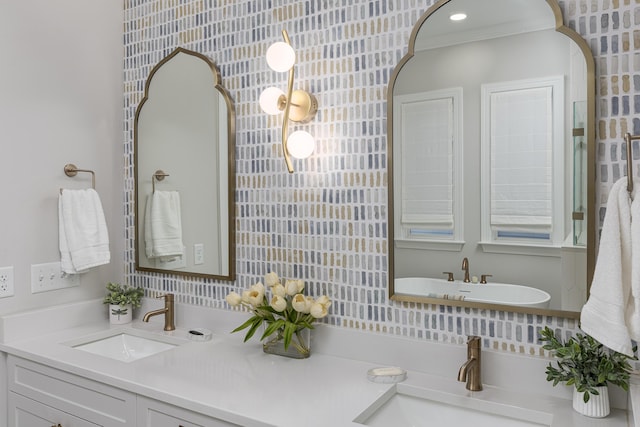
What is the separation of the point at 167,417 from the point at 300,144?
947mm

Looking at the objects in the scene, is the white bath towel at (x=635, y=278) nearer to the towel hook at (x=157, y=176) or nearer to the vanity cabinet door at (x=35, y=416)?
the vanity cabinet door at (x=35, y=416)

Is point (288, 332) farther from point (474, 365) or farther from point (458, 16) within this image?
point (458, 16)

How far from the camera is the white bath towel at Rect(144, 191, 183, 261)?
7.15 ft

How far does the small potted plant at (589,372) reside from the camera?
4.05 ft

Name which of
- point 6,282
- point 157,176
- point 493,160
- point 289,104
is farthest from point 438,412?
point 6,282

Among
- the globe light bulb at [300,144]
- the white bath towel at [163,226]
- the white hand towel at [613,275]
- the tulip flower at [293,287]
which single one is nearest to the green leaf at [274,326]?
the tulip flower at [293,287]

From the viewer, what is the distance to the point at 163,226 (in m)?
2.22

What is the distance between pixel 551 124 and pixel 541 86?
111 millimetres

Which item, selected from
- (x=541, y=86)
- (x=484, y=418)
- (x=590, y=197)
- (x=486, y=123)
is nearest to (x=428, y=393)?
(x=484, y=418)

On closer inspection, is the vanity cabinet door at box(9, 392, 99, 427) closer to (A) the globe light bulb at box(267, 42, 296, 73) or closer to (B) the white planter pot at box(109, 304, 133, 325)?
(B) the white planter pot at box(109, 304, 133, 325)

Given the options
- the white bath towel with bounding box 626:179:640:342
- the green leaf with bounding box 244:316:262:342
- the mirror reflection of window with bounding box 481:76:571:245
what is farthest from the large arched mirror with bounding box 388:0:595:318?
the green leaf with bounding box 244:316:262:342

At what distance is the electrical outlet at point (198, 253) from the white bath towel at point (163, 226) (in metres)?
0.09

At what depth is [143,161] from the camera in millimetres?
2279

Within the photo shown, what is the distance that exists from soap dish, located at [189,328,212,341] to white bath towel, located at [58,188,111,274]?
53 cm
